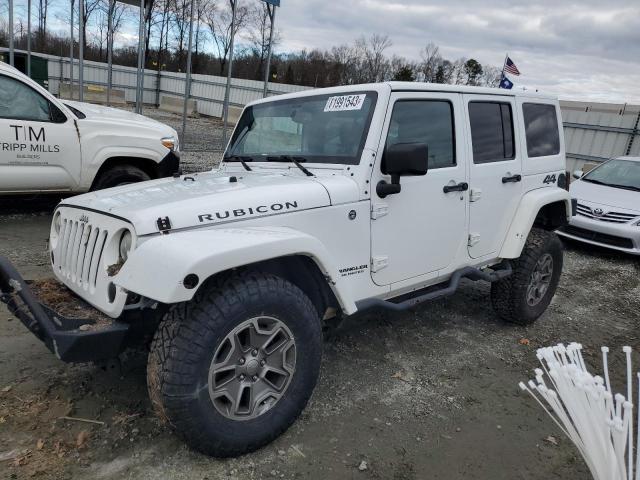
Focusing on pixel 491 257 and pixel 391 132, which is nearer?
pixel 391 132

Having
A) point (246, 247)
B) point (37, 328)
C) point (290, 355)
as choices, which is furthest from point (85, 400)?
point (246, 247)

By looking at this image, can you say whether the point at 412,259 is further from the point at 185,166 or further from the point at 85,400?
the point at 185,166

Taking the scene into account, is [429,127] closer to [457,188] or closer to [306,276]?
[457,188]

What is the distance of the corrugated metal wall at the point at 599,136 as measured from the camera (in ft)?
44.3

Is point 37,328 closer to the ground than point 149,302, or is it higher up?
closer to the ground

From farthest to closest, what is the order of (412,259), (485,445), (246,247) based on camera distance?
1. (412,259)
2. (485,445)
3. (246,247)

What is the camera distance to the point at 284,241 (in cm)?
245

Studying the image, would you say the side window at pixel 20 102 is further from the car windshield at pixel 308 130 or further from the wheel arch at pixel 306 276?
the wheel arch at pixel 306 276

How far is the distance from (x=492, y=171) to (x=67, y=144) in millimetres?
4890

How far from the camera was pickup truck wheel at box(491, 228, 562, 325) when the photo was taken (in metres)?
4.33

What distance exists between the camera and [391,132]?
10.4ft

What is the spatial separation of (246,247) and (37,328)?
1.04 meters

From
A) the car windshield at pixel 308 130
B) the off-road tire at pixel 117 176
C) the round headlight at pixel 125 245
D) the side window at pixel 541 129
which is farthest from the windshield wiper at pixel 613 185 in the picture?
the round headlight at pixel 125 245

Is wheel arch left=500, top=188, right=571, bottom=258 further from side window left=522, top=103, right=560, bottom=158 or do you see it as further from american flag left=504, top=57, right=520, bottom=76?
american flag left=504, top=57, right=520, bottom=76
